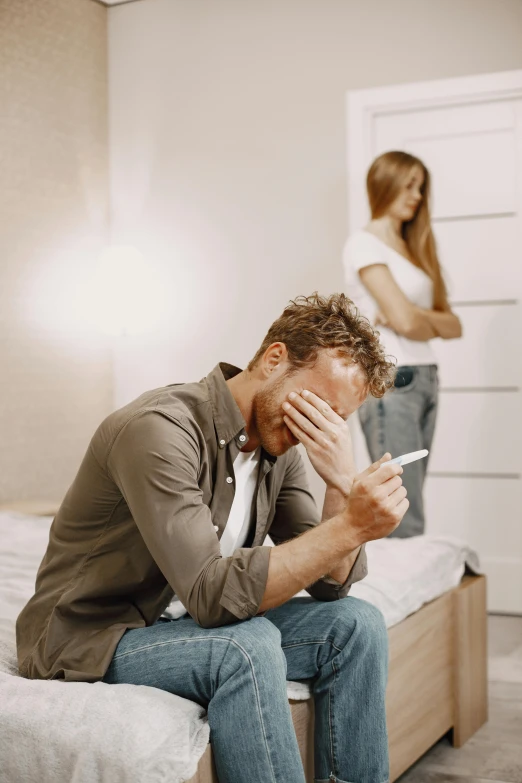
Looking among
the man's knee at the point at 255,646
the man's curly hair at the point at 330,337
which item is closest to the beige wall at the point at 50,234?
the man's curly hair at the point at 330,337

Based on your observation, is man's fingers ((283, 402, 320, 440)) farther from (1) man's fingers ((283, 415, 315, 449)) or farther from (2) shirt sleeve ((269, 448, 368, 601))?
(2) shirt sleeve ((269, 448, 368, 601))

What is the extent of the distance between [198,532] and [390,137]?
115 inches

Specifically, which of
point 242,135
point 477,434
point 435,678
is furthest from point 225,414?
point 242,135

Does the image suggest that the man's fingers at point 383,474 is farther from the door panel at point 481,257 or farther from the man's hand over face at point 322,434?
the door panel at point 481,257

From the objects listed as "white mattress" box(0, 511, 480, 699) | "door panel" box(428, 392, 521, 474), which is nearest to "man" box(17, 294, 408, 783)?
"white mattress" box(0, 511, 480, 699)

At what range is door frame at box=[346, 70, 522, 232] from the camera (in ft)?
12.1

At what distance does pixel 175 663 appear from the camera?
134 cm

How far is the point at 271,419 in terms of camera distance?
5.06 ft

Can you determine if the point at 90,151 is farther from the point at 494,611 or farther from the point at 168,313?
the point at 494,611

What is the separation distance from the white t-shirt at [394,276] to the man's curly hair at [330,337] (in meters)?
1.63

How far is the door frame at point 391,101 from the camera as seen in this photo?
3.69 meters

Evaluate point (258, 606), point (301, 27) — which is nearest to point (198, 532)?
point (258, 606)

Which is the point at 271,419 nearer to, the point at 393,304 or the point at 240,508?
the point at 240,508

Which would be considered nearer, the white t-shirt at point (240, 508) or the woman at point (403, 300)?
the white t-shirt at point (240, 508)
